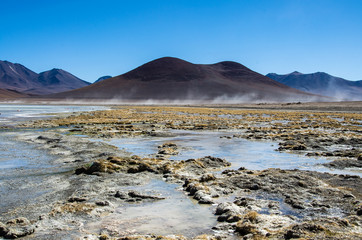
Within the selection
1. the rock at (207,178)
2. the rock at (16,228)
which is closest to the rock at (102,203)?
the rock at (16,228)

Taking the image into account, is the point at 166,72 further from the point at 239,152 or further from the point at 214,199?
the point at 214,199

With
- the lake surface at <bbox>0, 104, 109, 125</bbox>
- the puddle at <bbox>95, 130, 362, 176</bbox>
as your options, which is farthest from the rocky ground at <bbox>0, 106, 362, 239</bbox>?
the lake surface at <bbox>0, 104, 109, 125</bbox>

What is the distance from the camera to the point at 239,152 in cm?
1539

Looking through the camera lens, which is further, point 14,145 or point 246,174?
point 14,145

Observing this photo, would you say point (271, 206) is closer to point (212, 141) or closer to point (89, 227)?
point (89, 227)

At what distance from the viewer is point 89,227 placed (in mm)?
6387

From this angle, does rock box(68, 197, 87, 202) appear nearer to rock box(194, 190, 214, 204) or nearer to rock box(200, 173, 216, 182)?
rock box(194, 190, 214, 204)

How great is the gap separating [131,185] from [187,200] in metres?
2.12

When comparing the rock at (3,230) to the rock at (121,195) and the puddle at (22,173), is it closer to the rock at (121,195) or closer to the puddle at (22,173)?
the puddle at (22,173)

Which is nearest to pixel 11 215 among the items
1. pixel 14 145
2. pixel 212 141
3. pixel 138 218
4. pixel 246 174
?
pixel 138 218

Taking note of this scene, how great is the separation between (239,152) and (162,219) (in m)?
9.08

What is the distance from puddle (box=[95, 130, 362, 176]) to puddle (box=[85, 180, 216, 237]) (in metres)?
4.70

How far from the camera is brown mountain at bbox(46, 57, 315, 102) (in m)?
153

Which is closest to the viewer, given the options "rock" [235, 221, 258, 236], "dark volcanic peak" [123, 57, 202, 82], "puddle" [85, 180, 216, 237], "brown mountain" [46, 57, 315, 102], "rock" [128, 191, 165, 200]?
"rock" [235, 221, 258, 236]
